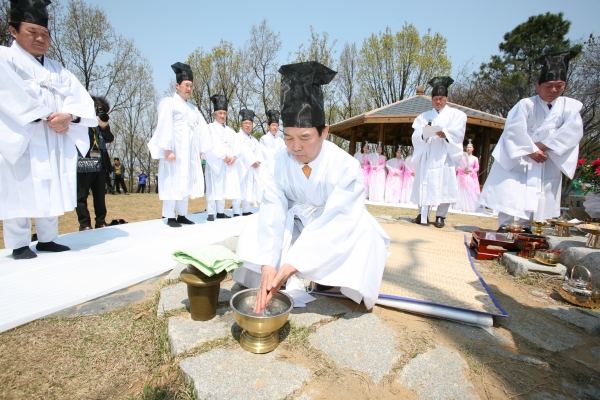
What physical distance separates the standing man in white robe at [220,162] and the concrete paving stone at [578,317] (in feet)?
18.5

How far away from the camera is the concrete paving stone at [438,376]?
63.0 inches

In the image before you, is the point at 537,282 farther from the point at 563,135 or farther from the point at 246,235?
the point at 246,235

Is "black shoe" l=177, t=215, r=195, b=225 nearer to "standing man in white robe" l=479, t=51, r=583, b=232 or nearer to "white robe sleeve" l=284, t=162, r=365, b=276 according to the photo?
"white robe sleeve" l=284, t=162, r=365, b=276

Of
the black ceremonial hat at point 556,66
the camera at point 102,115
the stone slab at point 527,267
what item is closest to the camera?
the stone slab at point 527,267

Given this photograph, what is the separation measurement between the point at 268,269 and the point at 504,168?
4.81 meters

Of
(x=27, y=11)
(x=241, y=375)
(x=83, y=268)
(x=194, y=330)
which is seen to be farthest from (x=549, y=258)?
(x=27, y=11)

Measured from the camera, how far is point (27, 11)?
3.21 meters

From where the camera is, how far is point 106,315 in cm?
237

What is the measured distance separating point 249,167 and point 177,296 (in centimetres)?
542

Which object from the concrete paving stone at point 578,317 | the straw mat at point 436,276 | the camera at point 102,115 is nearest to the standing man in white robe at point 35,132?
the camera at point 102,115

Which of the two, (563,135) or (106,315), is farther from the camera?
(563,135)

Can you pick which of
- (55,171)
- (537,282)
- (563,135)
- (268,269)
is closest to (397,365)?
(268,269)

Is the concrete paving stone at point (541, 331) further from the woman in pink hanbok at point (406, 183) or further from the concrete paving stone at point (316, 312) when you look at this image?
the woman in pink hanbok at point (406, 183)

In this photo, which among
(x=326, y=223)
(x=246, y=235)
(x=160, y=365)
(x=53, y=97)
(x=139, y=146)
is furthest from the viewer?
(x=139, y=146)
